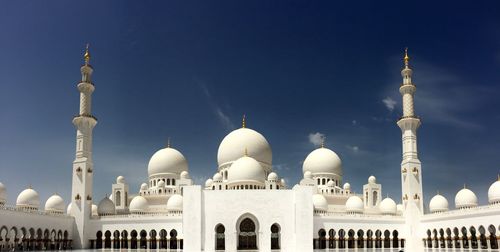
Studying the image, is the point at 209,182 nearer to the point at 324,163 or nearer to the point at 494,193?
the point at 324,163

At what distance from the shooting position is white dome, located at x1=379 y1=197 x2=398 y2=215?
124ft

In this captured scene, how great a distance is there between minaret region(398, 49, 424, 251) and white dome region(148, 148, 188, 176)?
57.7ft

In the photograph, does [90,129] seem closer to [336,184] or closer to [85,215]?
[85,215]

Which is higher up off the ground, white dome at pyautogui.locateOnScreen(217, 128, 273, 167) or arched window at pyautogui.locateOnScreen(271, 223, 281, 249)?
white dome at pyautogui.locateOnScreen(217, 128, 273, 167)

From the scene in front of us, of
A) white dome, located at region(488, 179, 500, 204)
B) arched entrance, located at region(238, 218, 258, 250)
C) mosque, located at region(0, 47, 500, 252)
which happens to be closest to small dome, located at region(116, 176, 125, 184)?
mosque, located at region(0, 47, 500, 252)

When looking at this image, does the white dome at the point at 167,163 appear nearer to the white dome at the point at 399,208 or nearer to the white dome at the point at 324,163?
the white dome at the point at 324,163

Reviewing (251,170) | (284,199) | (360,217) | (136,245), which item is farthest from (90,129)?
(360,217)

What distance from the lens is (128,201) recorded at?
40656 mm

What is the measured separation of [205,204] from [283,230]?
4.96m

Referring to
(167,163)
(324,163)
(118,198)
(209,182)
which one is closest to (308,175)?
(324,163)

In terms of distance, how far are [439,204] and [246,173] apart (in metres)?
13.9

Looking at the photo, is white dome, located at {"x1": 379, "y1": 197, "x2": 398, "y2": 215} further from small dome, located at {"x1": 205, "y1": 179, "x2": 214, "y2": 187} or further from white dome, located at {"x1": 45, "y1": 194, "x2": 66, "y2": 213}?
white dome, located at {"x1": 45, "y1": 194, "x2": 66, "y2": 213}

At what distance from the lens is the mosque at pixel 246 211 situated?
99.8 ft

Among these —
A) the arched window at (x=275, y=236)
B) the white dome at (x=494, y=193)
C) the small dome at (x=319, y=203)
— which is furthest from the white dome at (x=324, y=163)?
the white dome at (x=494, y=193)
